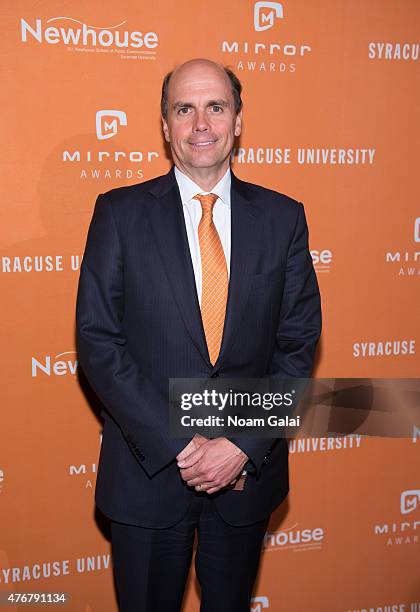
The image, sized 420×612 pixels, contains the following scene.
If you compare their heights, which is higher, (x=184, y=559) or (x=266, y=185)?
(x=266, y=185)

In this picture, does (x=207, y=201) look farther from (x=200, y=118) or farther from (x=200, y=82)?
→ (x=200, y=82)

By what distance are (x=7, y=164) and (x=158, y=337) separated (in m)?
1.08

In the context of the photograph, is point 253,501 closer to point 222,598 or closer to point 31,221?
point 222,598

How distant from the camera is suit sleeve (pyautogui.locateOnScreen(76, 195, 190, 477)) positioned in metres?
1.96

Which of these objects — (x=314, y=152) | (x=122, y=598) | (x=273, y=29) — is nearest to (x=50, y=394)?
(x=122, y=598)

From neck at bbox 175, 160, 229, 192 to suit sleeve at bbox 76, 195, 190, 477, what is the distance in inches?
11.4

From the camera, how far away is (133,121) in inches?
108

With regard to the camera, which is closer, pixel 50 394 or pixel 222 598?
pixel 222 598

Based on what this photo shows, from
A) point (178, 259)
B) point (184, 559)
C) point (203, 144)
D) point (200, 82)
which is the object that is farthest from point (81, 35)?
point (184, 559)

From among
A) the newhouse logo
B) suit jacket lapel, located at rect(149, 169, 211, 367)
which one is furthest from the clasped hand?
the newhouse logo

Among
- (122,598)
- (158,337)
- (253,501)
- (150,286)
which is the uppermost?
(150,286)

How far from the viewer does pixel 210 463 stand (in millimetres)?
1986

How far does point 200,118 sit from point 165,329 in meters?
0.63

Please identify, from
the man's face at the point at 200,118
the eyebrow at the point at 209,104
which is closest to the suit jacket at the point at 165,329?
the man's face at the point at 200,118
